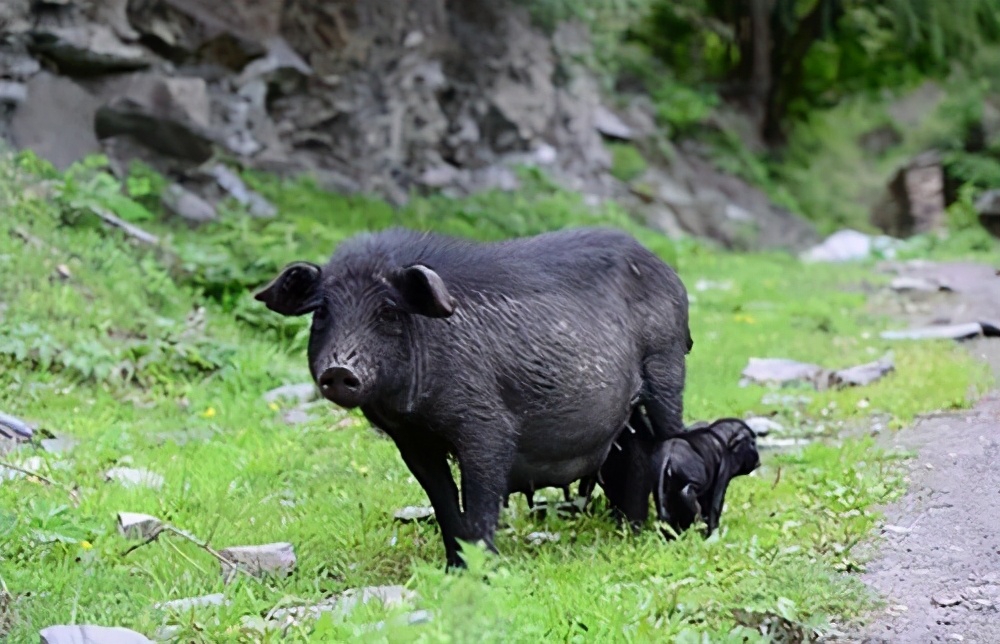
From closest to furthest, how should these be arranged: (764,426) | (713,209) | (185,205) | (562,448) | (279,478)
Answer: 1. (562,448)
2. (279,478)
3. (764,426)
4. (185,205)
5. (713,209)

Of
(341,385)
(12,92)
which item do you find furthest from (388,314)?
(12,92)

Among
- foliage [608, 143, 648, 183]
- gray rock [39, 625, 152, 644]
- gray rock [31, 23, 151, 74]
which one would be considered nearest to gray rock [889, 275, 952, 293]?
foliage [608, 143, 648, 183]

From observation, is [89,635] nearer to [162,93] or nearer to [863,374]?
[863,374]

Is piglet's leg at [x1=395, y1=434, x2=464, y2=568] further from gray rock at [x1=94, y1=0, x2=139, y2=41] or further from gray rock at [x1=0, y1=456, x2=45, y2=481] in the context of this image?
gray rock at [x1=94, y1=0, x2=139, y2=41]

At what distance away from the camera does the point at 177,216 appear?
10859mm

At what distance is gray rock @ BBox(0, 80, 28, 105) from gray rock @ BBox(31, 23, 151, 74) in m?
0.45

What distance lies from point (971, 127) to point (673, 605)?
18.0 metres

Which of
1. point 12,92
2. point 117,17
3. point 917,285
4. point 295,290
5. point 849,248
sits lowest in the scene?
point 849,248

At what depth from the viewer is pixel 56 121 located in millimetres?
10625

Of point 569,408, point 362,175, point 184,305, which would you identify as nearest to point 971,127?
point 362,175

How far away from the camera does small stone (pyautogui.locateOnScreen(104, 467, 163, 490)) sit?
18.9 feet

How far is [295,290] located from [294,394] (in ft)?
11.6

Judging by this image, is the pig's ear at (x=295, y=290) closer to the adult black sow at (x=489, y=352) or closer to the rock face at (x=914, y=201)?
the adult black sow at (x=489, y=352)

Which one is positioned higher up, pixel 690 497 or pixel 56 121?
pixel 56 121
